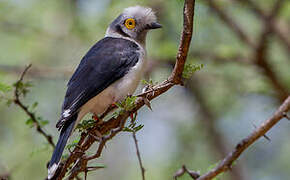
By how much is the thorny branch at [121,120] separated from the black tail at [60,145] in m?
0.09

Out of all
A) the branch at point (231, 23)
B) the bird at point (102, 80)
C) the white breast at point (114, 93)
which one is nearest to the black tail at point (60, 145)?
the bird at point (102, 80)

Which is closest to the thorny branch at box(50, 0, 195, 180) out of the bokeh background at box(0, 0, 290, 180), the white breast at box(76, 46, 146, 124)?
the white breast at box(76, 46, 146, 124)

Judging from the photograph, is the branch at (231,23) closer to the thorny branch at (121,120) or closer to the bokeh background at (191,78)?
the bokeh background at (191,78)

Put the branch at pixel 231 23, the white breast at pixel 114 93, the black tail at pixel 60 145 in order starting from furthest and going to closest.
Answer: the branch at pixel 231 23, the white breast at pixel 114 93, the black tail at pixel 60 145

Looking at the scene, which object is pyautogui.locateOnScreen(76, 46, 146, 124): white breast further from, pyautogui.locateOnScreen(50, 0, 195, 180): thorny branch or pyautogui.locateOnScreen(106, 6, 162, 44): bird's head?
pyautogui.locateOnScreen(106, 6, 162, 44): bird's head

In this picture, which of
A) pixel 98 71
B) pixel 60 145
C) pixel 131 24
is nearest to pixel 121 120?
pixel 60 145

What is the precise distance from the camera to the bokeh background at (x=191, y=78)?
21.3 ft

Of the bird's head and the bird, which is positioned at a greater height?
the bird's head

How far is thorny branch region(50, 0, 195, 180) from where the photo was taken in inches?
98.8

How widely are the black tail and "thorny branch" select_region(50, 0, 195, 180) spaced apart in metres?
0.09

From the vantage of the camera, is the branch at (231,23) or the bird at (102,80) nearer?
the bird at (102,80)

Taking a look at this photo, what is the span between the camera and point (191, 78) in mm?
7371

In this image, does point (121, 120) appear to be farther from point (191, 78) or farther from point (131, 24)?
point (191, 78)

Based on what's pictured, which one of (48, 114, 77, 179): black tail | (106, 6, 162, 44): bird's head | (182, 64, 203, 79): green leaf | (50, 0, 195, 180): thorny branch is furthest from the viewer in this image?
(106, 6, 162, 44): bird's head
